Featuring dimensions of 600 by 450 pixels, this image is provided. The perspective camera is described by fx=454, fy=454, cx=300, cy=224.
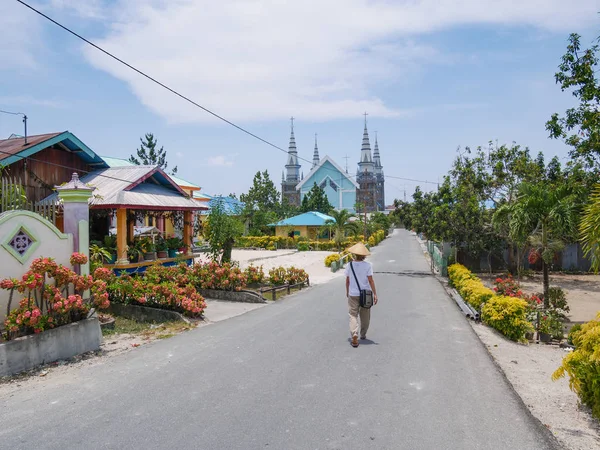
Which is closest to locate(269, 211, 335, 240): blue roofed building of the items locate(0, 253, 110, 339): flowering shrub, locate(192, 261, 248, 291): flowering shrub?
locate(192, 261, 248, 291): flowering shrub

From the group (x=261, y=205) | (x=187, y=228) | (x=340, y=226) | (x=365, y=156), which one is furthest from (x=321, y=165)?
(x=187, y=228)

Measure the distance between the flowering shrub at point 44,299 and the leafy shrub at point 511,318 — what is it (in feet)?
25.2

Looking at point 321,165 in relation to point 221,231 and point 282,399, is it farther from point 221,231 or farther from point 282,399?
point 282,399

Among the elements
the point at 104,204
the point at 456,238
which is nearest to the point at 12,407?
the point at 104,204

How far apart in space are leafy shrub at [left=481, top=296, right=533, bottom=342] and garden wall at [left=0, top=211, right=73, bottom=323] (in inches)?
329

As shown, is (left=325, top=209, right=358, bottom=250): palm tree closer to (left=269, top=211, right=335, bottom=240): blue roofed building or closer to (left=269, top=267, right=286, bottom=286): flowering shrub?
(left=269, top=211, right=335, bottom=240): blue roofed building

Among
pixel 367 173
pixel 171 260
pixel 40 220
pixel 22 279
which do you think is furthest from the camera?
pixel 367 173

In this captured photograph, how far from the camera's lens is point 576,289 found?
59.1 feet

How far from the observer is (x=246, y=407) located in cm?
479

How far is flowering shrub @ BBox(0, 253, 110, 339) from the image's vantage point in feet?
20.8

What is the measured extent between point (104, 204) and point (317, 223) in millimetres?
35023

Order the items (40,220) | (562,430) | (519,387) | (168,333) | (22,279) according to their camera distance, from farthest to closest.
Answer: (168,333), (40,220), (22,279), (519,387), (562,430)

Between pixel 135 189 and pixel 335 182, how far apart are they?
230ft

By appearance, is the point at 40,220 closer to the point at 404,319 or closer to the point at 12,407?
the point at 12,407
